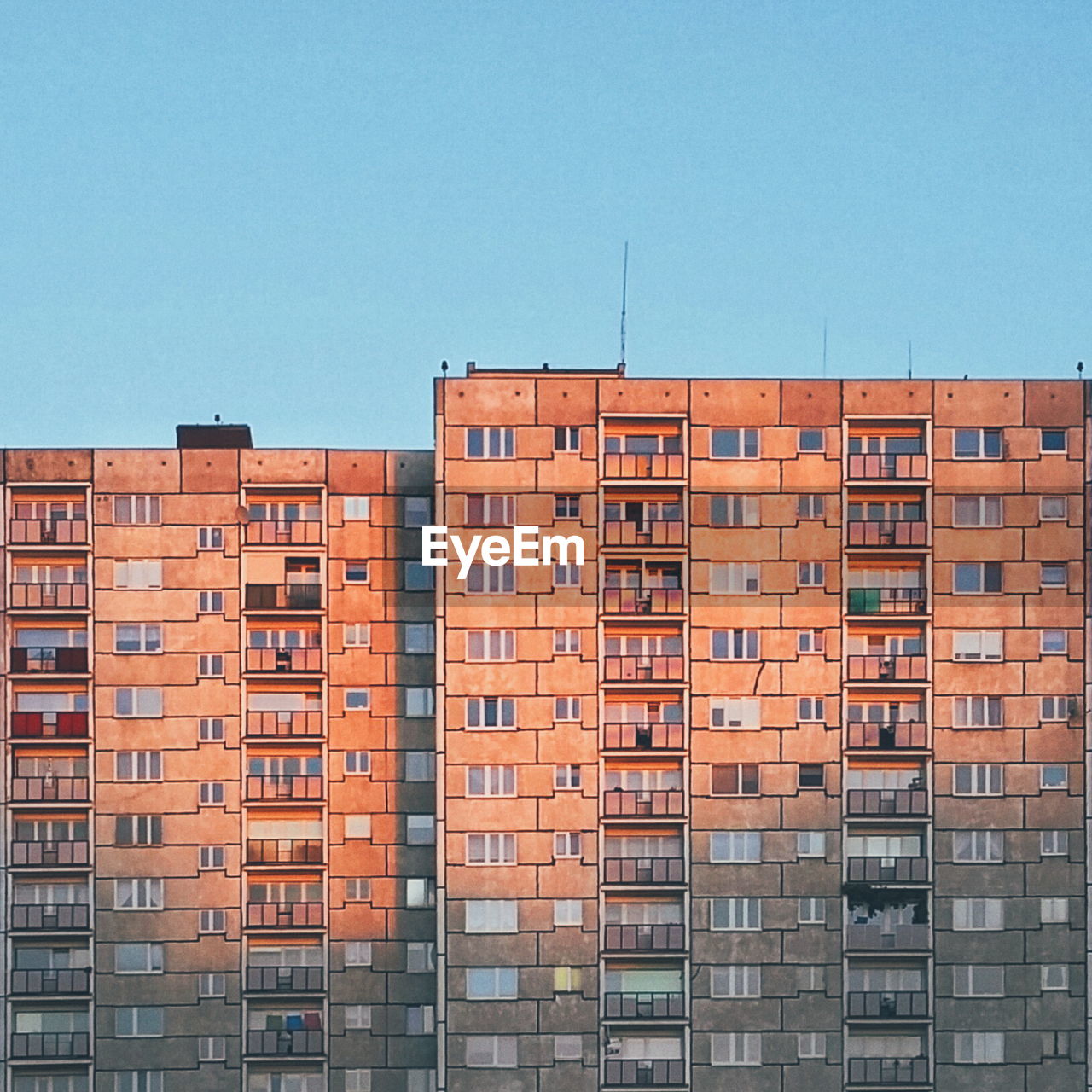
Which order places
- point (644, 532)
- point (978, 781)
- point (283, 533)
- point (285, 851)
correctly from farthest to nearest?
point (283, 533)
point (285, 851)
point (644, 532)
point (978, 781)

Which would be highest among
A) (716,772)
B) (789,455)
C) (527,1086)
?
(789,455)

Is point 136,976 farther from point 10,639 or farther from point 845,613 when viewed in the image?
point 845,613

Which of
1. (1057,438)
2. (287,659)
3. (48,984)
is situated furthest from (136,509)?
(1057,438)

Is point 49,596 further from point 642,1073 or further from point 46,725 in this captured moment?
point 642,1073

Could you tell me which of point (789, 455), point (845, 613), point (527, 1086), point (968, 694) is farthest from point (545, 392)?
point (527, 1086)

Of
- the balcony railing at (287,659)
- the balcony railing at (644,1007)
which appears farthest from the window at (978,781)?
the balcony railing at (287,659)

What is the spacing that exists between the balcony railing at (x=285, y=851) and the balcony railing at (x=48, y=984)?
8.69 m

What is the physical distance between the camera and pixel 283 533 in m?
85.8

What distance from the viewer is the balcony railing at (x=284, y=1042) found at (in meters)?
83.9

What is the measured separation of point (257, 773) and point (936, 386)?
33888 mm

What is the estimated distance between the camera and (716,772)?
82625 millimetres

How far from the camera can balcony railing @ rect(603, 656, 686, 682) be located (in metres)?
82.9

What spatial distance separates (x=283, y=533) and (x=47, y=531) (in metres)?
10.3

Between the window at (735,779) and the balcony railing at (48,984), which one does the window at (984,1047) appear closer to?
the window at (735,779)
